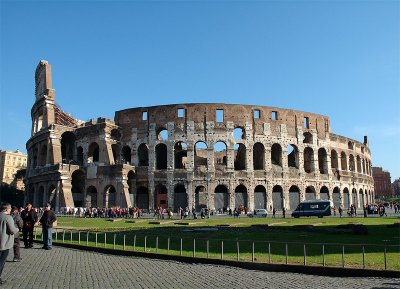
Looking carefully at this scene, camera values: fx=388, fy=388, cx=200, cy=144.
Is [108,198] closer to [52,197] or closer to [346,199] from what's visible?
[52,197]

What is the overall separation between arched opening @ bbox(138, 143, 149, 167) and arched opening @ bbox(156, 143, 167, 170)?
Result: 1348 millimetres

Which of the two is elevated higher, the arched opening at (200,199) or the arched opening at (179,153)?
the arched opening at (179,153)

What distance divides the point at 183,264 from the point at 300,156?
121 ft

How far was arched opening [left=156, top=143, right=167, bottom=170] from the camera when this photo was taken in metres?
44.7

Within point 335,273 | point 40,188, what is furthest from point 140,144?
point 335,273

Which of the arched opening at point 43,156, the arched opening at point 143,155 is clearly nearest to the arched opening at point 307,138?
the arched opening at point 143,155

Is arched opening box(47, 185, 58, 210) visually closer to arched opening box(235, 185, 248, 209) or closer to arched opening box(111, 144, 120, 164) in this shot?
arched opening box(111, 144, 120, 164)

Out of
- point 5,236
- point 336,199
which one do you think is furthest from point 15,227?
point 336,199

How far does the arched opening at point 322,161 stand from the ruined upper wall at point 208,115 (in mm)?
4874

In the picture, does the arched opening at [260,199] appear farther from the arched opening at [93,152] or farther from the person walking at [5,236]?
the person walking at [5,236]

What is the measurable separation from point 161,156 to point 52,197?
505 inches

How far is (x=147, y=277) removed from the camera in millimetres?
8445

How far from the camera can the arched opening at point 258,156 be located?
145 ft

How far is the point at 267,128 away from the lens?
43.8 m
